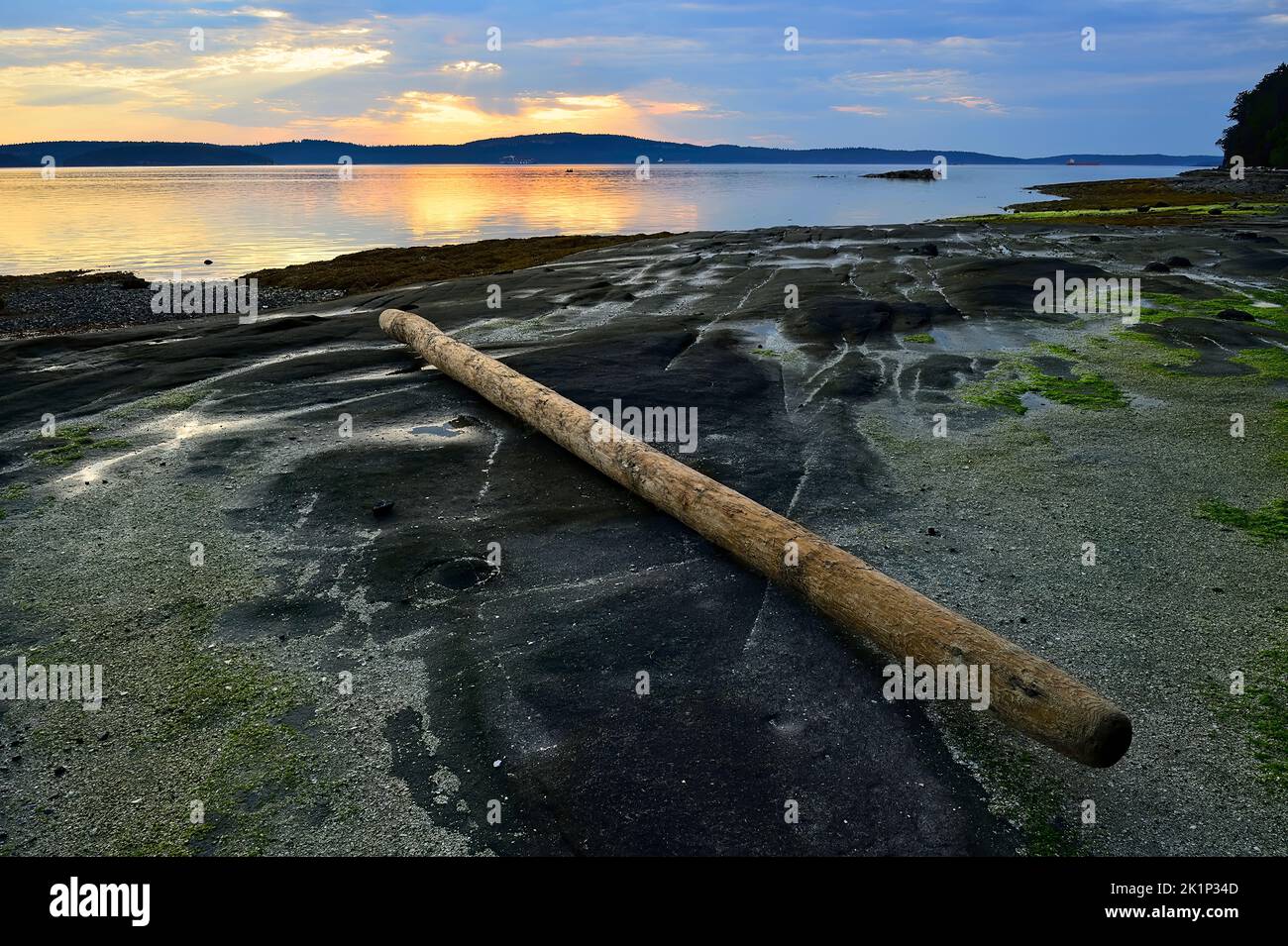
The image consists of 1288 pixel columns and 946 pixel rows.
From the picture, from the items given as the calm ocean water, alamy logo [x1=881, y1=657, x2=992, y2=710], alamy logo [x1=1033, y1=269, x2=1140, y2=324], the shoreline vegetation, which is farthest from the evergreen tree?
alamy logo [x1=881, y1=657, x2=992, y2=710]

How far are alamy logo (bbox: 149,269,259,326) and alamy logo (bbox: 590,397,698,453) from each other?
13.8 m

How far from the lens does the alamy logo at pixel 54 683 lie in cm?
549

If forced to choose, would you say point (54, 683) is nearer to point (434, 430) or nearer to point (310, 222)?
point (434, 430)

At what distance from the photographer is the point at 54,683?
562 cm

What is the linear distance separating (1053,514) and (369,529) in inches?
272

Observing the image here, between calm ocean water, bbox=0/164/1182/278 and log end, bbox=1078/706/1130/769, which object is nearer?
log end, bbox=1078/706/1130/769

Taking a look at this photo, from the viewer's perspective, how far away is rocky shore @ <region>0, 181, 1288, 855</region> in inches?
175

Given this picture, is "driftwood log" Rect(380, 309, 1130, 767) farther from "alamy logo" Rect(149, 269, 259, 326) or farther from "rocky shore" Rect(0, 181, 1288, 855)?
"alamy logo" Rect(149, 269, 259, 326)
